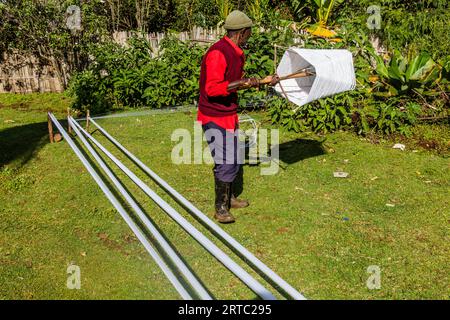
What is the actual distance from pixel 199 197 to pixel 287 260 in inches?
70.5

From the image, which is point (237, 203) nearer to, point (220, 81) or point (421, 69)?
point (220, 81)

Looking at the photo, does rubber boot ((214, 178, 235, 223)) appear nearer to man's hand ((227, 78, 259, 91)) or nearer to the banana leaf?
man's hand ((227, 78, 259, 91))

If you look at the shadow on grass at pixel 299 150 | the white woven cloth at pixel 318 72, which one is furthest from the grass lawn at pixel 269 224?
the white woven cloth at pixel 318 72

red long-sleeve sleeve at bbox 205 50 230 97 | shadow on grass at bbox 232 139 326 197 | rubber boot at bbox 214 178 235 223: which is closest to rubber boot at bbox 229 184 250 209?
rubber boot at bbox 214 178 235 223

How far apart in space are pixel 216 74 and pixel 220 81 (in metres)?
0.08

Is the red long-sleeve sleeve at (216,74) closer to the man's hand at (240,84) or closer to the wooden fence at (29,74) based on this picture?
the man's hand at (240,84)

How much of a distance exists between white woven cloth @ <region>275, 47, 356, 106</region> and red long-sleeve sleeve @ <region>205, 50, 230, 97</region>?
90cm

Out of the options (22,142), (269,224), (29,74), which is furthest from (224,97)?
(29,74)

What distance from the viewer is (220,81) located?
173 inches

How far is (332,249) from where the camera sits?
4.37m

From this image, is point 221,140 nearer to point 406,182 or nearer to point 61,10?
point 406,182
